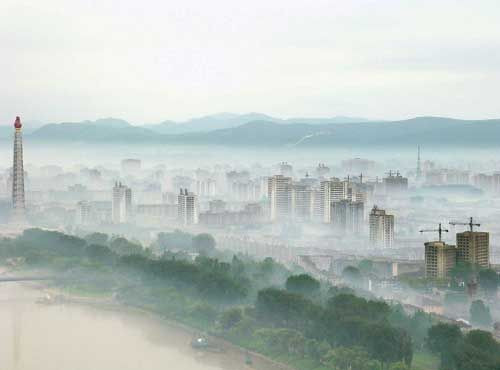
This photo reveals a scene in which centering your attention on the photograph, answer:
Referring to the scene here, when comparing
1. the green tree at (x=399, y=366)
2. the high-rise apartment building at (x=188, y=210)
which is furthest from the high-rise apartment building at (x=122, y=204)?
the green tree at (x=399, y=366)

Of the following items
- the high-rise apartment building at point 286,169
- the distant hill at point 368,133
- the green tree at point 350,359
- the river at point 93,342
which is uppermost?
the distant hill at point 368,133

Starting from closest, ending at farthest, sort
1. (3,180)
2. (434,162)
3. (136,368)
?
(136,368)
(3,180)
(434,162)

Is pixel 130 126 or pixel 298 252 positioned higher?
pixel 130 126

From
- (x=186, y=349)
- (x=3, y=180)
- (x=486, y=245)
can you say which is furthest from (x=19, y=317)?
(x=3, y=180)

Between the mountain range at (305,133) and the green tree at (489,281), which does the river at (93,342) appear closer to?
the green tree at (489,281)

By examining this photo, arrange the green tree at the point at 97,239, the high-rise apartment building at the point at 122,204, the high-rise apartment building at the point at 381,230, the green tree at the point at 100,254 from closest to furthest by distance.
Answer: the green tree at the point at 100,254, the green tree at the point at 97,239, the high-rise apartment building at the point at 381,230, the high-rise apartment building at the point at 122,204

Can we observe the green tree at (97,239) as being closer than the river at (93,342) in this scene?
No

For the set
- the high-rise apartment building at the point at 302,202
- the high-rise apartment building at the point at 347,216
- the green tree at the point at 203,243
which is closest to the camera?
the green tree at the point at 203,243

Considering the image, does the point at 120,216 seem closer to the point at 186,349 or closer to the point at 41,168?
the point at 41,168

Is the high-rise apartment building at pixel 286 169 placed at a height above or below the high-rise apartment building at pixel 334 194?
above
